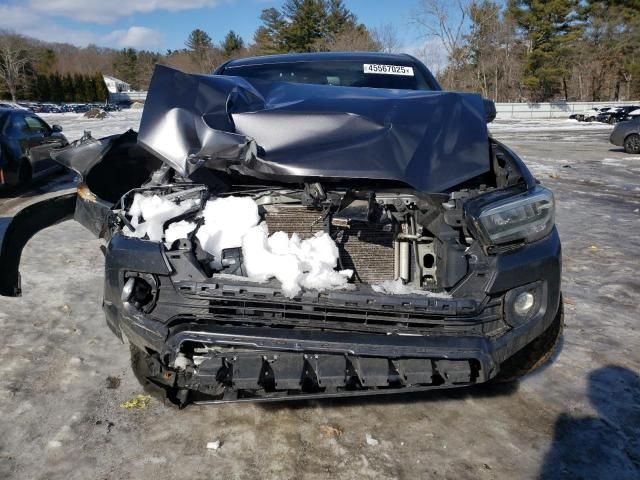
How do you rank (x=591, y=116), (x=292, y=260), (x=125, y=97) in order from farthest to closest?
(x=125, y=97) < (x=591, y=116) < (x=292, y=260)

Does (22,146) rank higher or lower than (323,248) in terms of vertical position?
higher

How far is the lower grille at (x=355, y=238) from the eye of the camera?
8.39 feet

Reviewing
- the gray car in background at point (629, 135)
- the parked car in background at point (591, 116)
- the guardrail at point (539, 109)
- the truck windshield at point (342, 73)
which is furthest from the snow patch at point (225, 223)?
the guardrail at point (539, 109)

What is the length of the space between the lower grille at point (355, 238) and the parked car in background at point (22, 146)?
6.90 meters

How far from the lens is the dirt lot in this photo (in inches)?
86.9

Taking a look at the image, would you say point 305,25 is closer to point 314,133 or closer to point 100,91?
point 100,91

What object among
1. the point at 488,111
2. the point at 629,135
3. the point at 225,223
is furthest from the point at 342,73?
the point at 629,135

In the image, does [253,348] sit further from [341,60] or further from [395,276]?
[341,60]

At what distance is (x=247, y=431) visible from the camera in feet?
8.07

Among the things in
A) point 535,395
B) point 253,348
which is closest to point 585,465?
point 535,395

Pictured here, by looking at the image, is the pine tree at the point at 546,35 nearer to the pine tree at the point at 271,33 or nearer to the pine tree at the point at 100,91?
the pine tree at the point at 271,33

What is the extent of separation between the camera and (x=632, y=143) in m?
14.4

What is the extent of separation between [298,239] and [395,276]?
1.76ft

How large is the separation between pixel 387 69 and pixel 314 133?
1.82 metres
